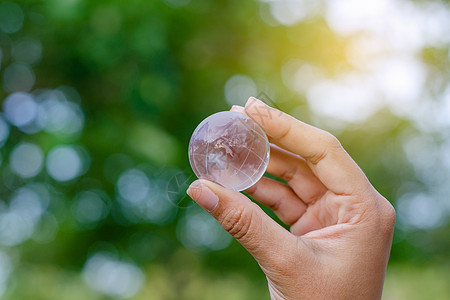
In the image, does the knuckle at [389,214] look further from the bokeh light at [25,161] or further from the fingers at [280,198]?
the bokeh light at [25,161]

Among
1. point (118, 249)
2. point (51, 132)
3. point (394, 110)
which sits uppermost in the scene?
point (394, 110)

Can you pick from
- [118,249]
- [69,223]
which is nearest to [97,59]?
[69,223]

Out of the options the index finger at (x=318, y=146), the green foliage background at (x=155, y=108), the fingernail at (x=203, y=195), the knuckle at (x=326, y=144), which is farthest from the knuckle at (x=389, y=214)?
the green foliage background at (x=155, y=108)

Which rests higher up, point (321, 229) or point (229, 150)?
point (229, 150)

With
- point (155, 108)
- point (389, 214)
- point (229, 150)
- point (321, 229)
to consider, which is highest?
point (229, 150)

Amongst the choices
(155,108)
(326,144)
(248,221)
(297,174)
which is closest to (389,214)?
(326,144)

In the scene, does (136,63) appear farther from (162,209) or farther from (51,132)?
(162,209)

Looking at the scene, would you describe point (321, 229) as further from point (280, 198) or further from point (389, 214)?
point (280, 198)

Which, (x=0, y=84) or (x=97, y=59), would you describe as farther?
(x=0, y=84)
